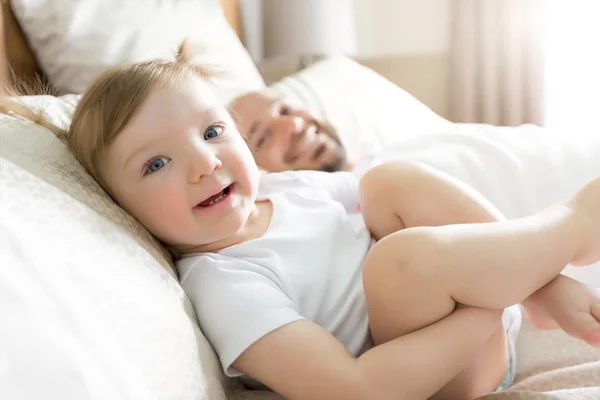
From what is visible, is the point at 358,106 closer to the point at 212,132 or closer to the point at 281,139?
the point at 281,139

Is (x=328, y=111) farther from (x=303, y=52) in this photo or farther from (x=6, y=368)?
(x=6, y=368)

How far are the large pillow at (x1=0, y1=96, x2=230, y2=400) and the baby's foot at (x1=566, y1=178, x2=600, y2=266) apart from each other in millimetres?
423

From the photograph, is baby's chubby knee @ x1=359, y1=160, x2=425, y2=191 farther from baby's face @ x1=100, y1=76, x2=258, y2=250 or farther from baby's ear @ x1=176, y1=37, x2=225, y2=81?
baby's ear @ x1=176, y1=37, x2=225, y2=81

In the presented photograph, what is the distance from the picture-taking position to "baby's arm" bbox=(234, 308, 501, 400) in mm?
651

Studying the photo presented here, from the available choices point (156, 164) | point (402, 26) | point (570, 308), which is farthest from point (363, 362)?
point (402, 26)

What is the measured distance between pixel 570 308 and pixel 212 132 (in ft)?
1.57

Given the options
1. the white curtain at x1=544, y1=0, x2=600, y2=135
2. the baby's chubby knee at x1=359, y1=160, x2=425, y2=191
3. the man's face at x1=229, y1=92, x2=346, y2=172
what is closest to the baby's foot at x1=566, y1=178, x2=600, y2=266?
the baby's chubby knee at x1=359, y1=160, x2=425, y2=191

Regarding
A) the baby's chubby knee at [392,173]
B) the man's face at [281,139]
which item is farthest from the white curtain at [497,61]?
the baby's chubby knee at [392,173]

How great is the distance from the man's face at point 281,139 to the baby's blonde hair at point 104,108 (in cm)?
39

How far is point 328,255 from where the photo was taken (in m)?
0.85

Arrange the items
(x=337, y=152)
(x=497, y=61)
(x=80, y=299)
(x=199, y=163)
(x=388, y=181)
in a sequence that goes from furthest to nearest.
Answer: (x=497, y=61), (x=337, y=152), (x=388, y=181), (x=199, y=163), (x=80, y=299)

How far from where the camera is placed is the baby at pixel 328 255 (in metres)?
0.67

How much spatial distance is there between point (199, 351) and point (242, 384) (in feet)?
0.44

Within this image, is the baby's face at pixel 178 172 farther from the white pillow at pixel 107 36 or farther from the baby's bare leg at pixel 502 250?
the white pillow at pixel 107 36
